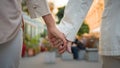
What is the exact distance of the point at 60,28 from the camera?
1745 millimetres

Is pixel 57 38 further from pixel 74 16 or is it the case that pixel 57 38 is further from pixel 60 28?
pixel 74 16

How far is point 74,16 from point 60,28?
0.36 ft

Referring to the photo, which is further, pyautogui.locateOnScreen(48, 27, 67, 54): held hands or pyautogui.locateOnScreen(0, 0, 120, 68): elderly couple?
pyautogui.locateOnScreen(48, 27, 67, 54): held hands

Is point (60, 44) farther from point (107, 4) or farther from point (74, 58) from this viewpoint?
point (74, 58)

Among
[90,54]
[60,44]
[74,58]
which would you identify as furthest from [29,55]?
[60,44]

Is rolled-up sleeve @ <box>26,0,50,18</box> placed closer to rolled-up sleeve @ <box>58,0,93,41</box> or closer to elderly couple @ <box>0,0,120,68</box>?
elderly couple @ <box>0,0,120,68</box>

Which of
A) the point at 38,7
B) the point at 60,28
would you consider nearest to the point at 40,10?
the point at 38,7

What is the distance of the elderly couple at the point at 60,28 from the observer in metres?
1.36

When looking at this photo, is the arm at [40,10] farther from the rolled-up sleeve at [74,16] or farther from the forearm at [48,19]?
the rolled-up sleeve at [74,16]

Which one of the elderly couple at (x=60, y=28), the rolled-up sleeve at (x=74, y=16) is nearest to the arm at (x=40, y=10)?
the elderly couple at (x=60, y=28)

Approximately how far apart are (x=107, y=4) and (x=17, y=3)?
1.58 ft

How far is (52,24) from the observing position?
166 centimetres

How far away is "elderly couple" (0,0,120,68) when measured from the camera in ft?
4.45

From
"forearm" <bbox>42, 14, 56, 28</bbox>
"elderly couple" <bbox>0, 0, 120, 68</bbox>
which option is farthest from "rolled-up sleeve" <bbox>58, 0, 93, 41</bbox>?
"forearm" <bbox>42, 14, 56, 28</bbox>
